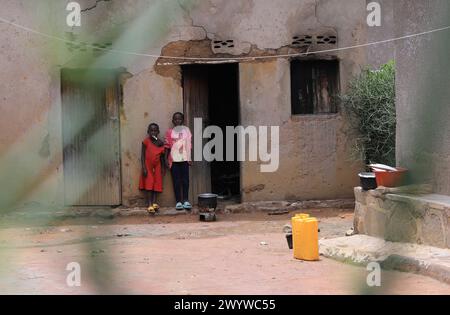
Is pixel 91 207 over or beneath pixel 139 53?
beneath

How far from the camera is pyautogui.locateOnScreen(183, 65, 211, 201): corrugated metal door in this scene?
11023mm

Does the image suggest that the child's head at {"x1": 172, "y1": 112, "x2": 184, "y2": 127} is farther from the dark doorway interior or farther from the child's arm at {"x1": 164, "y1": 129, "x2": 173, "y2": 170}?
the dark doorway interior

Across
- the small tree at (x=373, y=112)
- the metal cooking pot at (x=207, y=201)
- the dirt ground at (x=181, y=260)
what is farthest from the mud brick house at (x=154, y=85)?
the metal cooking pot at (x=207, y=201)

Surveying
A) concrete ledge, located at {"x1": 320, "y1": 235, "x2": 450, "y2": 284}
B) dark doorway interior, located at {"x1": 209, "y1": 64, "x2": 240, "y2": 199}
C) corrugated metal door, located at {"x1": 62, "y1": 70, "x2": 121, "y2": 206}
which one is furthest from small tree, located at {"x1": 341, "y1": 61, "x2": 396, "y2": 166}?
corrugated metal door, located at {"x1": 62, "y1": 70, "x2": 121, "y2": 206}

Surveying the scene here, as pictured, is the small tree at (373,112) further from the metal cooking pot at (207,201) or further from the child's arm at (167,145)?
the child's arm at (167,145)

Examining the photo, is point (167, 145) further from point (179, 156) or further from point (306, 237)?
point (306, 237)

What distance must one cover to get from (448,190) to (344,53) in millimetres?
4981

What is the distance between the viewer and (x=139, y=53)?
34.7 feet

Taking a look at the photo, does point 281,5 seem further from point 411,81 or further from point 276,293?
point 276,293

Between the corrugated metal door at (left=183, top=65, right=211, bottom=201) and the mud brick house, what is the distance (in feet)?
0.17

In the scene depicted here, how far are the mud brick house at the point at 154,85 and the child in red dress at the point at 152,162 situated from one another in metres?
0.17

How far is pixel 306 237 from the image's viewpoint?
250 inches

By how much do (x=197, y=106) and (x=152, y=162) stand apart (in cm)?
123
